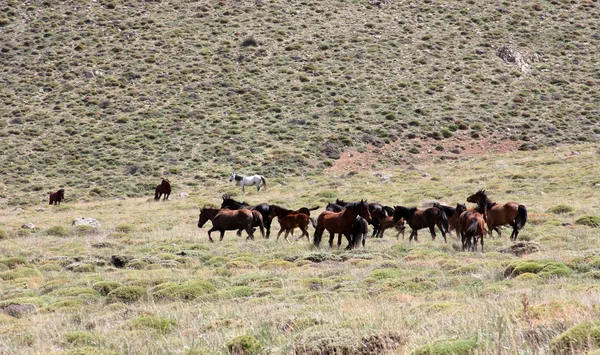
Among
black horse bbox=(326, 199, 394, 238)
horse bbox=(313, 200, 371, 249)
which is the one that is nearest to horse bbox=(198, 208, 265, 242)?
black horse bbox=(326, 199, 394, 238)

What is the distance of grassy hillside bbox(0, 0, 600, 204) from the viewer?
5150 cm

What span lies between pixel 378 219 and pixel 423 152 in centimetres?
3138

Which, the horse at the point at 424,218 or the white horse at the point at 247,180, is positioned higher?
the white horse at the point at 247,180

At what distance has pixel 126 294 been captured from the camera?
13.2 meters

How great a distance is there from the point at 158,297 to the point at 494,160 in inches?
1610

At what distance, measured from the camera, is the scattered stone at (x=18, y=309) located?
38.6 feet

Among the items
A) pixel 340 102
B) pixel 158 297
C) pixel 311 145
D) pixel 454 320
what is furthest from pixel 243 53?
pixel 454 320

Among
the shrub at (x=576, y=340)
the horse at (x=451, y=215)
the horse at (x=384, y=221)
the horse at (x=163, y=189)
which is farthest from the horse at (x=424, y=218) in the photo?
the horse at (x=163, y=189)

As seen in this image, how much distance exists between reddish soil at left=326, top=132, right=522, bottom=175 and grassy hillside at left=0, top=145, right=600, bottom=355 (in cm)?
1951

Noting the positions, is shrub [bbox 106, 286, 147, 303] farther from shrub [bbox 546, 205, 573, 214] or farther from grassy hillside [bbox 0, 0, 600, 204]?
grassy hillside [bbox 0, 0, 600, 204]

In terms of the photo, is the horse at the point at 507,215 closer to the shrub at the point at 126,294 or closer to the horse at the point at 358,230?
the horse at the point at 358,230

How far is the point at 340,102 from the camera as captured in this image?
197ft

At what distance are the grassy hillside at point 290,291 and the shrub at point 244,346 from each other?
21 millimetres

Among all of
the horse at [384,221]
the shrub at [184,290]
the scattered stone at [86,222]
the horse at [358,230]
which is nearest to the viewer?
the shrub at [184,290]
